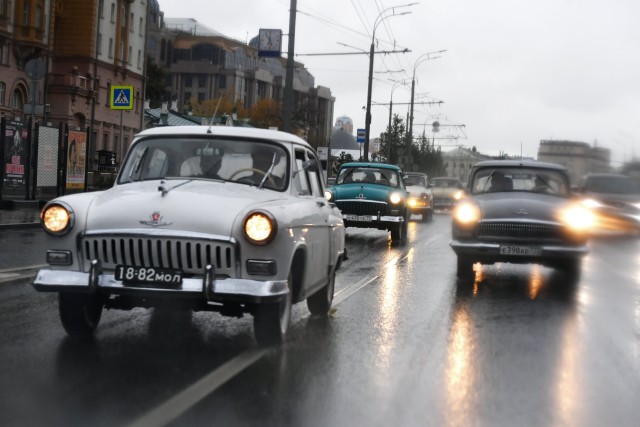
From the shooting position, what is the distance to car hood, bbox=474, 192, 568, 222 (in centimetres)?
1250

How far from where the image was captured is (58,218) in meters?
6.61

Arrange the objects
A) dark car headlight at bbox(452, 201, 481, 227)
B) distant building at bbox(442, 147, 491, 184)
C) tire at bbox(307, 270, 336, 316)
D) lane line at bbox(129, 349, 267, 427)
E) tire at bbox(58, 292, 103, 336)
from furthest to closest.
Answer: distant building at bbox(442, 147, 491, 184) → dark car headlight at bbox(452, 201, 481, 227) → tire at bbox(307, 270, 336, 316) → tire at bbox(58, 292, 103, 336) → lane line at bbox(129, 349, 267, 427)

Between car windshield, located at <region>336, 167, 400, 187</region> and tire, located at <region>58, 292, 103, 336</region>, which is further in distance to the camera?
car windshield, located at <region>336, 167, 400, 187</region>

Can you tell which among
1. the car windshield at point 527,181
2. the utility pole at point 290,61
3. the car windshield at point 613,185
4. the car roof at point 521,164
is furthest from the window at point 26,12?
the car windshield at point 527,181

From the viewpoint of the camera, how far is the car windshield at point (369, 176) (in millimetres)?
22172

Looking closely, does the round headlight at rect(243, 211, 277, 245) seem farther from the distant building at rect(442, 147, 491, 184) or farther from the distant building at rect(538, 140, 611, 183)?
the distant building at rect(442, 147, 491, 184)

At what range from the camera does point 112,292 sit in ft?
20.9

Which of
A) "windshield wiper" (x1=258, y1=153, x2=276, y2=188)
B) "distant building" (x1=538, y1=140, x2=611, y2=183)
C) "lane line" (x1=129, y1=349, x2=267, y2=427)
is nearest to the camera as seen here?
"lane line" (x1=129, y1=349, x2=267, y2=427)

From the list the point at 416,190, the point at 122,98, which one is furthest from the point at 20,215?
the point at 416,190

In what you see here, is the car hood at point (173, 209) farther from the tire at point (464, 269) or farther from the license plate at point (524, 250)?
the tire at point (464, 269)

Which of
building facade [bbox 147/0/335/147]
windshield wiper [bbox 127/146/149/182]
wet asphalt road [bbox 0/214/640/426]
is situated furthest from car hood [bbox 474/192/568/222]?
building facade [bbox 147/0/335/147]

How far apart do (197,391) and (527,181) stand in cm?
912

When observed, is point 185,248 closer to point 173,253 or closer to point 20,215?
point 173,253

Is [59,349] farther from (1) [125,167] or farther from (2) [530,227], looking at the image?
A: (2) [530,227]
